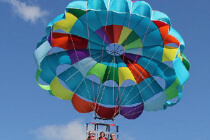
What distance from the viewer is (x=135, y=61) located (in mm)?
20922

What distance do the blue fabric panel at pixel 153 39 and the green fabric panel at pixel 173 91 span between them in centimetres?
178

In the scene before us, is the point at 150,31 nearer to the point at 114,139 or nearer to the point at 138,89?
the point at 138,89

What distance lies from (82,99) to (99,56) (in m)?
2.06

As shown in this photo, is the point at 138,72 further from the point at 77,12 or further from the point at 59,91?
the point at 77,12

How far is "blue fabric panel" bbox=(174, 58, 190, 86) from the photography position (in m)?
19.2

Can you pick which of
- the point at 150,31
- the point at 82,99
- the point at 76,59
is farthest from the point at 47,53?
the point at 150,31

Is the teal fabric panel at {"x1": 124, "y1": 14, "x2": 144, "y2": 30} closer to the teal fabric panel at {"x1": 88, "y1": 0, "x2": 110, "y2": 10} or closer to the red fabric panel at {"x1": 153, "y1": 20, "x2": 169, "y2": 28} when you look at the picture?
the red fabric panel at {"x1": 153, "y1": 20, "x2": 169, "y2": 28}

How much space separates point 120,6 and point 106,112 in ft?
16.8

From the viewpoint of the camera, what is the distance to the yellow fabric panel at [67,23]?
19.0 metres

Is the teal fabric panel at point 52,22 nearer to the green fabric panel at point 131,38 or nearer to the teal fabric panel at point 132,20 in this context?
the teal fabric panel at point 132,20

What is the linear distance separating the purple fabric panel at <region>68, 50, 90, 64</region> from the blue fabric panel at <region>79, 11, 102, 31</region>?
1.31m

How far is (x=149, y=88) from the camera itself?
21.0 metres

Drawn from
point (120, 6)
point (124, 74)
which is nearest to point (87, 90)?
point (124, 74)

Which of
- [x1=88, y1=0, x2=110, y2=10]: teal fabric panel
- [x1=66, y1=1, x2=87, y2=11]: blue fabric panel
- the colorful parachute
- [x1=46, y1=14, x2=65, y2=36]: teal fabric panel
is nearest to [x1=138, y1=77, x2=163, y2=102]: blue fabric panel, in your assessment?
the colorful parachute
